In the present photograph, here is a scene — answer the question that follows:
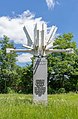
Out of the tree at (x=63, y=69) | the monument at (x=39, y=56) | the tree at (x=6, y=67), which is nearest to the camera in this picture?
the monument at (x=39, y=56)

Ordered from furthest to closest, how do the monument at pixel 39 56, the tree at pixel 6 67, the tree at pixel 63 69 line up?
the tree at pixel 6 67, the tree at pixel 63 69, the monument at pixel 39 56

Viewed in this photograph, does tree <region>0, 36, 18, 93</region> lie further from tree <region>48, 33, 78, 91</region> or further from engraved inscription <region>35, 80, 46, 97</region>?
engraved inscription <region>35, 80, 46, 97</region>

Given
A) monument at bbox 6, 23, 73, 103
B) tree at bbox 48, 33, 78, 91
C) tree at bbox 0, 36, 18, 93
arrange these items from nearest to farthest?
monument at bbox 6, 23, 73, 103
tree at bbox 48, 33, 78, 91
tree at bbox 0, 36, 18, 93

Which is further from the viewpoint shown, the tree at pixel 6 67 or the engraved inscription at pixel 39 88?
the tree at pixel 6 67

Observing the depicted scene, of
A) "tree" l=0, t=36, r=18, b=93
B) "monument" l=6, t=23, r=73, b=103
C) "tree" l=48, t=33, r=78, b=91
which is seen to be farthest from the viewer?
"tree" l=0, t=36, r=18, b=93

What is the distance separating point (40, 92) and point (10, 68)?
114 feet

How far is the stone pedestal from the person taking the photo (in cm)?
1311

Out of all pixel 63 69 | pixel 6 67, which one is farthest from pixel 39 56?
pixel 6 67

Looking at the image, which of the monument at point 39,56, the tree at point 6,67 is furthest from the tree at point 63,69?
the monument at point 39,56

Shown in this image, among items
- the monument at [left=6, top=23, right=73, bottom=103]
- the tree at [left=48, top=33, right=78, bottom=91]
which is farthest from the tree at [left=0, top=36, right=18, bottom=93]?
the monument at [left=6, top=23, right=73, bottom=103]

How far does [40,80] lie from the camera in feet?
42.9

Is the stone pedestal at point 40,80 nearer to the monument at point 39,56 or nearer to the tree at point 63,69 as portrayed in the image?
the monument at point 39,56

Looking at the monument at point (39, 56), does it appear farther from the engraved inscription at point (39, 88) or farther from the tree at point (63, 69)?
the tree at point (63, 69)

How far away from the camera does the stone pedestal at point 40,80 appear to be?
1311 cm
